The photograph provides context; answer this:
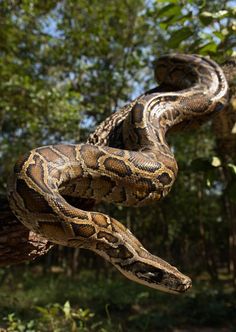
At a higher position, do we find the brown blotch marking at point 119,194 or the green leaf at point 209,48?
the green leaf at point 209,48

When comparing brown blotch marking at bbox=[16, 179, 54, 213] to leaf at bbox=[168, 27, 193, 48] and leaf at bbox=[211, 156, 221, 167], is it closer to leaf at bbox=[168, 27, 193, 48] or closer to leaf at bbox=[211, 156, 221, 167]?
leaf at bbox=[211, 156, 221, 167]

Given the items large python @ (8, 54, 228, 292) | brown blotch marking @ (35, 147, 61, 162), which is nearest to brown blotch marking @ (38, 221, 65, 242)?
large python @ (8, 54, 228, 292)

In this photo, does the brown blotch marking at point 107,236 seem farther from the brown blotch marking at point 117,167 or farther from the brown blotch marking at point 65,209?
the brown blotch marking at point 117,167

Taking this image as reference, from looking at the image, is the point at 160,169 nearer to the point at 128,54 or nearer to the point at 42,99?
the point at 42,99

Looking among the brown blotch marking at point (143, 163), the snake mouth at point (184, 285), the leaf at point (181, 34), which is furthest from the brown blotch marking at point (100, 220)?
the leaf at point (181, 34)

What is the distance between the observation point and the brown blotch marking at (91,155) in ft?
12.5

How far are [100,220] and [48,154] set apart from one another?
0.72 m

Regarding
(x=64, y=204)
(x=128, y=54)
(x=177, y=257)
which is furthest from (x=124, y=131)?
(x=177, y=257)

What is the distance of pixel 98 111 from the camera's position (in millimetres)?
18703

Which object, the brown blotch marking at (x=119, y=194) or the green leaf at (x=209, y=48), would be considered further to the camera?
the green leaf at (x=209, y=48)

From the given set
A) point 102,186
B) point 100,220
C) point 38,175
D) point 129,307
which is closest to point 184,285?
point 100,220

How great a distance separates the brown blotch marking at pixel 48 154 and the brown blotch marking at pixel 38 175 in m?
0.14

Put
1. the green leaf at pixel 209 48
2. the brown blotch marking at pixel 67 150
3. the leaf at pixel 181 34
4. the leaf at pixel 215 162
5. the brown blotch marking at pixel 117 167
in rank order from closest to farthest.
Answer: the brown blotch marking at pixel 67 150 → the brown blotch marking at pixel 117 167 → the leaf at pixel 215 162 → the leaf at pixel 181 34 → the green leaf at pixel 209 48

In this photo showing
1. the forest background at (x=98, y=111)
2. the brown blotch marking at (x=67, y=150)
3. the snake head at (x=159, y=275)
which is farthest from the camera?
the forest background at (x=98, y=111)
